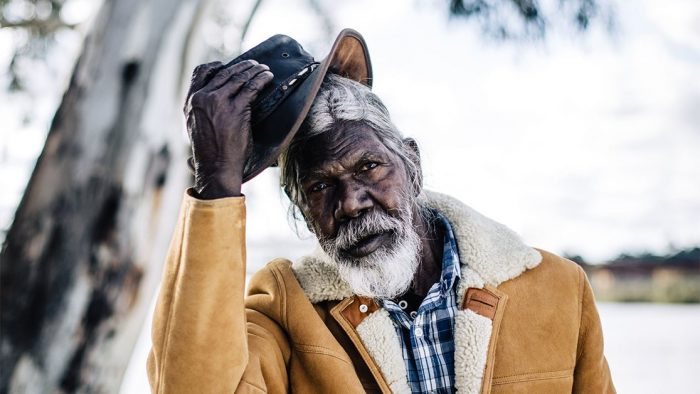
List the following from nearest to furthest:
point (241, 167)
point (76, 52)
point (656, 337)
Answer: point (241, 167) < point (76, 52) < point (656, 337)

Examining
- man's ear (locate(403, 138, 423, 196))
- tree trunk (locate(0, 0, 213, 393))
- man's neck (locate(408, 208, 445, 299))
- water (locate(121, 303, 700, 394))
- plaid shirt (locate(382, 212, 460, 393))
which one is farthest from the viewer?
water (locate(121, 303, 700, 394))

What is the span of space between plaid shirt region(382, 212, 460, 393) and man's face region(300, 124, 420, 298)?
110 mm

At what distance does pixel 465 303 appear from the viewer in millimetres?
2266

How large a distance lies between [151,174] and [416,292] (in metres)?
1.59

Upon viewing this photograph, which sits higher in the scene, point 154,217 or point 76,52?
point 76,52

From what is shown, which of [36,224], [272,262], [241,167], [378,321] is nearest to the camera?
[241,167]

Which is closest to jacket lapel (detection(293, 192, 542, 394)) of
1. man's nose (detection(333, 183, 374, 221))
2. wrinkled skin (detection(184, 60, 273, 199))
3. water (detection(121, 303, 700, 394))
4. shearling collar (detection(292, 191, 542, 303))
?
shearling collar (detection(292, 191, 542, 303))

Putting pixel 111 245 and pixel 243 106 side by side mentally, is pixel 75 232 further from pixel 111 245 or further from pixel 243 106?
pixel 243 106

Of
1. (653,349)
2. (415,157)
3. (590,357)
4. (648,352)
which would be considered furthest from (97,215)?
(653,349)

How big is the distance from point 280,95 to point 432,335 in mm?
971

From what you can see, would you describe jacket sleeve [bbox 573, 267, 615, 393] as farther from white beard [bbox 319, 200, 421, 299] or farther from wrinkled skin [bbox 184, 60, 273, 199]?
wrinkled skin [bbox 184, 60, 273, 199]

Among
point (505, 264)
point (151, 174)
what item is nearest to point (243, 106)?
point (505, 264)

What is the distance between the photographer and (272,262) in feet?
7.84

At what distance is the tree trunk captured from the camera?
3.05m
